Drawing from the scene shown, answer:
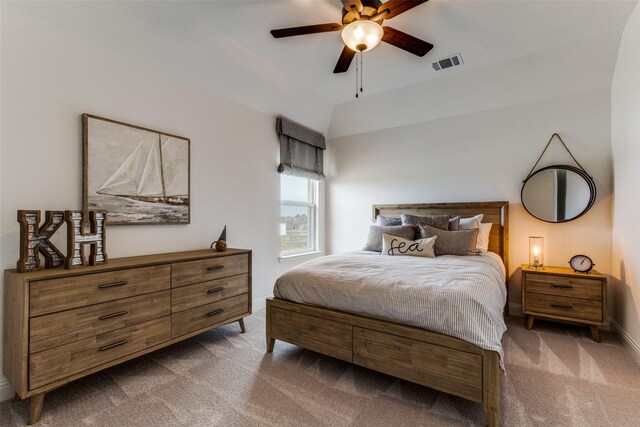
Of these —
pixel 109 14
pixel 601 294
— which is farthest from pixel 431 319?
pixel 109 14

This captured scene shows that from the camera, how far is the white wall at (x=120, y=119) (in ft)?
6.25

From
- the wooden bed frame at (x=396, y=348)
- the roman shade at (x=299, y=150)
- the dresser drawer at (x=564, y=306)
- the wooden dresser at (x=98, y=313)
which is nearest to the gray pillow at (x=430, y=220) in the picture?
the dresser drawer at (x=564, y=306)

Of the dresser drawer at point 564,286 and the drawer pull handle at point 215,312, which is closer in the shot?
the drawer pull handle at point 215,312

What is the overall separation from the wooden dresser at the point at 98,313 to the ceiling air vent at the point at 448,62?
2.86 metres

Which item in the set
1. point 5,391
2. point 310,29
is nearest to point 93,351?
point 5,391

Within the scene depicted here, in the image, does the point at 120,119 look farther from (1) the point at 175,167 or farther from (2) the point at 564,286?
(2) the point at 564,286

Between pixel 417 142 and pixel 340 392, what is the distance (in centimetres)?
327

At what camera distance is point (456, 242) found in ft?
10.1

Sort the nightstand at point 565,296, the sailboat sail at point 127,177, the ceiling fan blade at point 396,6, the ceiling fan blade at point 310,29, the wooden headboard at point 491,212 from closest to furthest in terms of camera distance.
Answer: the ceiling fan blade at point 396,6, the ceiling fan blade at point 310,29, the sailboat sail at point 127,177, the nightstand at point 565,296, the wooden headboard at point 491,212

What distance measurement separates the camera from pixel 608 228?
118 inches

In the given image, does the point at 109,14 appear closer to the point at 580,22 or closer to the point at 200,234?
the point at 200,234

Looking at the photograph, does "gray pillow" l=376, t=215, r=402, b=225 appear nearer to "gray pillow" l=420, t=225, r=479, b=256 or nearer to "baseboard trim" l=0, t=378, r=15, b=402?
"gray pillow" l=420, t=225, r=479, b=256

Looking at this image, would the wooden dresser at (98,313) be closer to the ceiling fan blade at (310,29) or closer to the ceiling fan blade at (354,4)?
the ceiling fan blade at (310,29)

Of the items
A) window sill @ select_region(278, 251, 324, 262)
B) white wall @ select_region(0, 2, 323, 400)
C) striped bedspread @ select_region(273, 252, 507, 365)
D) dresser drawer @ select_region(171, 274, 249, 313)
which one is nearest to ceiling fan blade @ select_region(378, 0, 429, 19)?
striped bedspread @ select_region(273, 252, 507, 365)
